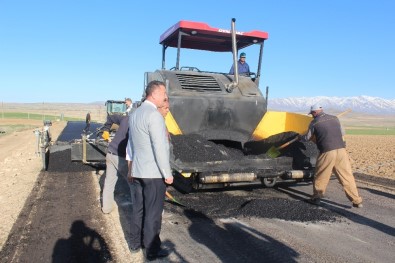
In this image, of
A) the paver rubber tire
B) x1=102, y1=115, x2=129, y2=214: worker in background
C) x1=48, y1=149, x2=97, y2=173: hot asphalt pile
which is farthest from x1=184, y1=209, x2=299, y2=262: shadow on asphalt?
x1=48, y1=149, x2=97, y2=173: hot asphalt pile

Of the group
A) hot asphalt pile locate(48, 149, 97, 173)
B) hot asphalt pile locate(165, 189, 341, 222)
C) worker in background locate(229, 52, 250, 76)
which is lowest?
hot asphalt pile locate(48, 149, 97, 173)

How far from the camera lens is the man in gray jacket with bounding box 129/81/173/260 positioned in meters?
3.55

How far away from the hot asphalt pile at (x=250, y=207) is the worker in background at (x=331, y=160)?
443mm

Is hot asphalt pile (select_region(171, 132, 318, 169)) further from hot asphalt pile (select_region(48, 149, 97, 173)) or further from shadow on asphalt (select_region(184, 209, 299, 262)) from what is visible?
hot asphalt pile (select_region(48, 149, 97, 173))

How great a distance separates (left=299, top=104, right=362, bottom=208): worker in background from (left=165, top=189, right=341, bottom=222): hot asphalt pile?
17.5 inches

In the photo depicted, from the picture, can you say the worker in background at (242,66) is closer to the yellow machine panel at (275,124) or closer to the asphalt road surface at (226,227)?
the yellow machine panel at (275,124)

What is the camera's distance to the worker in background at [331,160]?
5.77 m

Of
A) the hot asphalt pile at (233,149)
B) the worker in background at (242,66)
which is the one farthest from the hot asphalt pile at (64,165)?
the worker in background at (242,66)

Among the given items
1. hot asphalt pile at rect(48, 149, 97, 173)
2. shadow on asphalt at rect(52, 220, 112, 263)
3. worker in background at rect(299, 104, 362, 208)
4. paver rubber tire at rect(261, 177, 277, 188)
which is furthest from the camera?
→ hot asphalt pile at rect(48, 149, 97, 173)

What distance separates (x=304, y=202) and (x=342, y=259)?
230 centimetres

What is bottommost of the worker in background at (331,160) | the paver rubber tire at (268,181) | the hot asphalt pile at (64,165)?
the hot asphalt pile at (64,165)

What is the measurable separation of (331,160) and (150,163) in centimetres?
328

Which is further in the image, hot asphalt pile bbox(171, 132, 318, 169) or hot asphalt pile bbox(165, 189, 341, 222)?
hot asphalt pile bbox(171, 132, 318, 169)

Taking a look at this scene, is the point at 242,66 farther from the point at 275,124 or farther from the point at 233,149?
the point at 233,149
